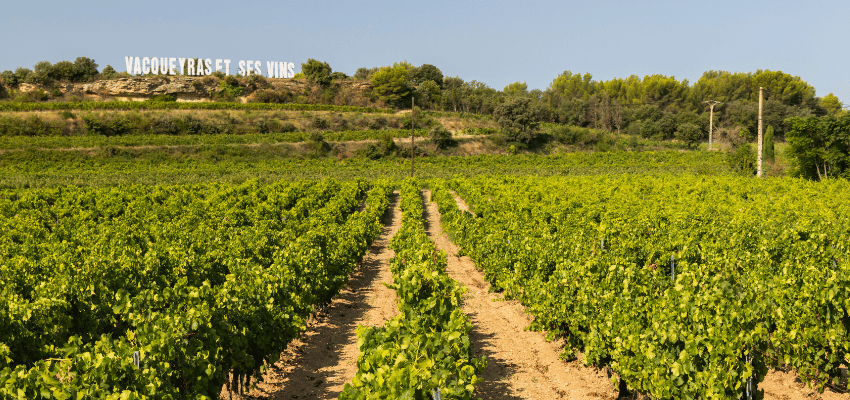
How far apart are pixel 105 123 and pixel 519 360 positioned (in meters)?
64.9

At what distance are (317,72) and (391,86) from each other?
1424cm

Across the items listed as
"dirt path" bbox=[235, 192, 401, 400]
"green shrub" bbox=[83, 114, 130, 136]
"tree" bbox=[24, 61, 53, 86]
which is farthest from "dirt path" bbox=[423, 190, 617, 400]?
"tree" bbox=[24, 61, 53, 86]

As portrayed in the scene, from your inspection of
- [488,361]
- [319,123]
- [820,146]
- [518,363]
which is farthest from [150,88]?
[518,363]

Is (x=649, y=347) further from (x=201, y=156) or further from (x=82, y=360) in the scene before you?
(x=201, y=156)

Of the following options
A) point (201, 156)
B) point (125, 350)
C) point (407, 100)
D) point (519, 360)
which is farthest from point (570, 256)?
point (407, 100)

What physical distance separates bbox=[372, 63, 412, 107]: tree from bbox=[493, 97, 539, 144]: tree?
20281mm

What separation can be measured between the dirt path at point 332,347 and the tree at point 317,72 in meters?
76.2

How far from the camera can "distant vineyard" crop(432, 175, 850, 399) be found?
16.9 ft

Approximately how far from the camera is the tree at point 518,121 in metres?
65.4

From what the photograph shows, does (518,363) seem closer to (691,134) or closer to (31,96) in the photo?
(691,134)

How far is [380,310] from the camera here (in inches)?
404

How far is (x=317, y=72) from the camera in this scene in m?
85.2

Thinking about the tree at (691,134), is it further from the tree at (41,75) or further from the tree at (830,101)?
the tree at (41,75)

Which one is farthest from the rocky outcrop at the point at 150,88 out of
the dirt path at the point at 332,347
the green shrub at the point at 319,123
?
the dirt path at the point at 332,347
